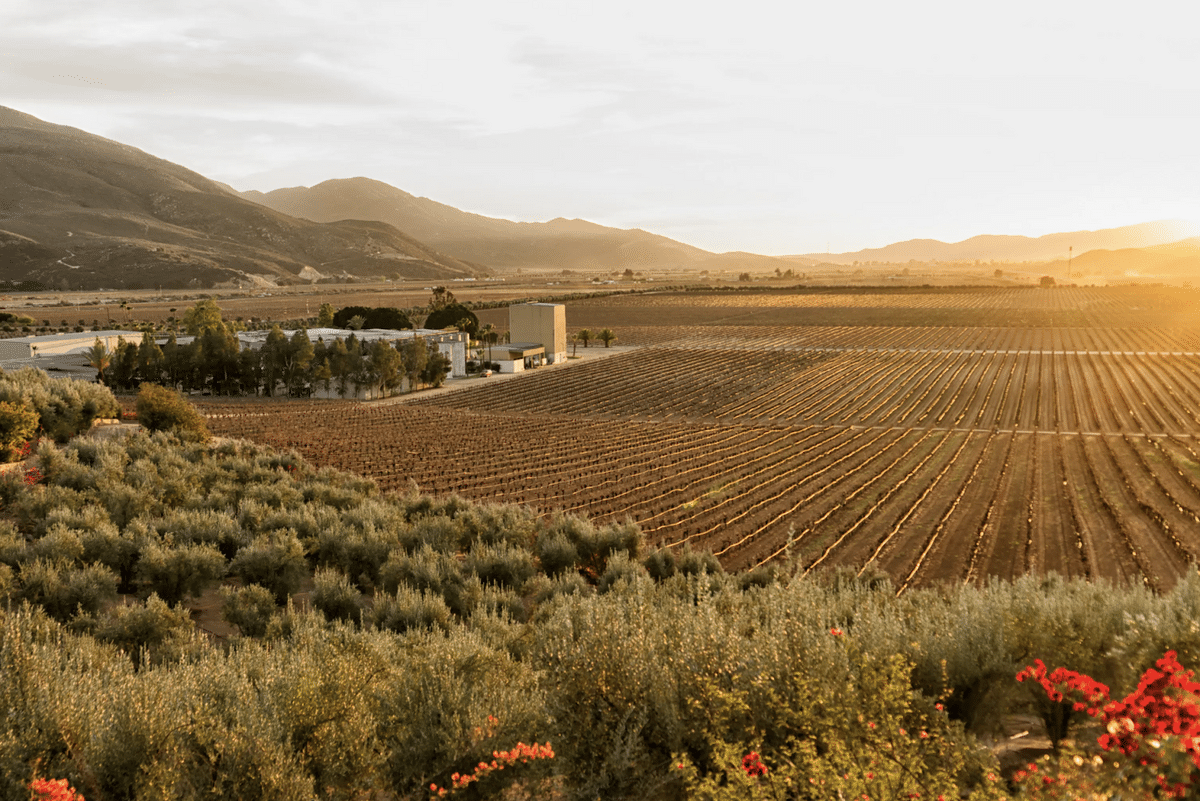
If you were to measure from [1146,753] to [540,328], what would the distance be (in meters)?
68.5

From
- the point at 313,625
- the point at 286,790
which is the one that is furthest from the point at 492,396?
the point at 286,790

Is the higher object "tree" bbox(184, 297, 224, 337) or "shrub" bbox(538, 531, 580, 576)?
"tree" bbox(184, 297, 224, 337)

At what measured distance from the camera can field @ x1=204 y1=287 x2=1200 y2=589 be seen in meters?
22.8

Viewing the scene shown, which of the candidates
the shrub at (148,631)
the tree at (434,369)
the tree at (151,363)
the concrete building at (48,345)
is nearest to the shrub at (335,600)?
the shrub at (148,631)

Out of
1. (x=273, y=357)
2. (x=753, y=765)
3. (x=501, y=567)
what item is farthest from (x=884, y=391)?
(x=753, y=765)

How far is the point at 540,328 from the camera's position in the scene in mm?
72000

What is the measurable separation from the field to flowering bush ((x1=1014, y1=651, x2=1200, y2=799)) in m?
13.5

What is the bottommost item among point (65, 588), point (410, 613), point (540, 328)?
point (410, 613)

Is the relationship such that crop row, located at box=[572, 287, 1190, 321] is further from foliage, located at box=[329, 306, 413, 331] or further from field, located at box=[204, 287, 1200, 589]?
foliage, located at box=[329, 306, 413, 331]

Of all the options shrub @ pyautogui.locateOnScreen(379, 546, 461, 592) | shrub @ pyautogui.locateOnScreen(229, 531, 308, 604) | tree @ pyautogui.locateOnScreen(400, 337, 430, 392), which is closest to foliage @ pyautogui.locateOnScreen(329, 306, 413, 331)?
tree @ pyautogui.locateOnScreen(400, 337, 430, 392)

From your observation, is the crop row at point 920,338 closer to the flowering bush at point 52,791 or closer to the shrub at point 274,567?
the shrub at point 274,567

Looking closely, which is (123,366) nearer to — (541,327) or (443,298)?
(541,327)

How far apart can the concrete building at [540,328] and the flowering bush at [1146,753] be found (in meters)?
66.3

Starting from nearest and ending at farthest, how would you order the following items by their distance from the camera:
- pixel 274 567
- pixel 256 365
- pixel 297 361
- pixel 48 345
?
1. pixel 274 567
2. pixel 297 361
3. pixel 256 365
4. pixel 48 345
